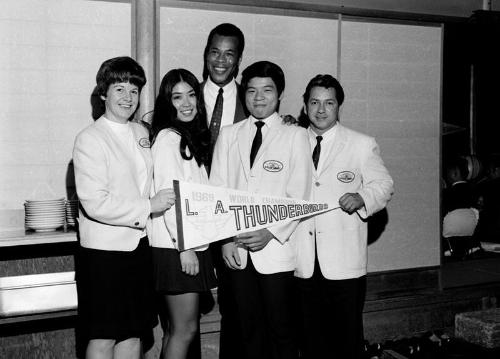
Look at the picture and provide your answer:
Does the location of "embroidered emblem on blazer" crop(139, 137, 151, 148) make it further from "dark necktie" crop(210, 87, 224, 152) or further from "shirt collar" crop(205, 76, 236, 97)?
"shirt collar" crop(205, 76, 236, 97)

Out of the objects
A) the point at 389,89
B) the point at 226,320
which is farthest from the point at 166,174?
the point at 389,89

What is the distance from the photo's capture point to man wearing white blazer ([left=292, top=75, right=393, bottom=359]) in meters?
3.28

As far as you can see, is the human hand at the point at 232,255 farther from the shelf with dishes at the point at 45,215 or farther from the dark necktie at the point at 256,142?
the shelf with dishes at the point at 45,215

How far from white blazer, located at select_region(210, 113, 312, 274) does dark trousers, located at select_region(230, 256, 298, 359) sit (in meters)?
0.06

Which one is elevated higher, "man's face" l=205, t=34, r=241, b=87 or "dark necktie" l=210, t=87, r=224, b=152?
"man's face" l=205, t=34, r=241, b=87

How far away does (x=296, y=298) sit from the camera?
3502mm

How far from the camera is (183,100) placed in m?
3.06

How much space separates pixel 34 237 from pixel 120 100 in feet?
3.42

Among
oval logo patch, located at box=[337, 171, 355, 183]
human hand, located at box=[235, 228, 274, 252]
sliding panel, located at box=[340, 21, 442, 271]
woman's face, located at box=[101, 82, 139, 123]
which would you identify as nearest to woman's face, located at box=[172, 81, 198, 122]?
woman's face, located at box=[101, 82, 139, 123]

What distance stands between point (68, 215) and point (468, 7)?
3798 millimetres

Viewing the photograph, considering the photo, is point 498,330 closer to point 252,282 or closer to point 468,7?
point 252,282

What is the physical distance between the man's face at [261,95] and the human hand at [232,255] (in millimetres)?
754

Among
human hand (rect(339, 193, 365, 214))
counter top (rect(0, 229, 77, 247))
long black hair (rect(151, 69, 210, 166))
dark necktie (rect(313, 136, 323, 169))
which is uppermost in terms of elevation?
long black hair (rect(151, 69, 210, 166))

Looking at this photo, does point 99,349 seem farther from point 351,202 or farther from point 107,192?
point 351,202
